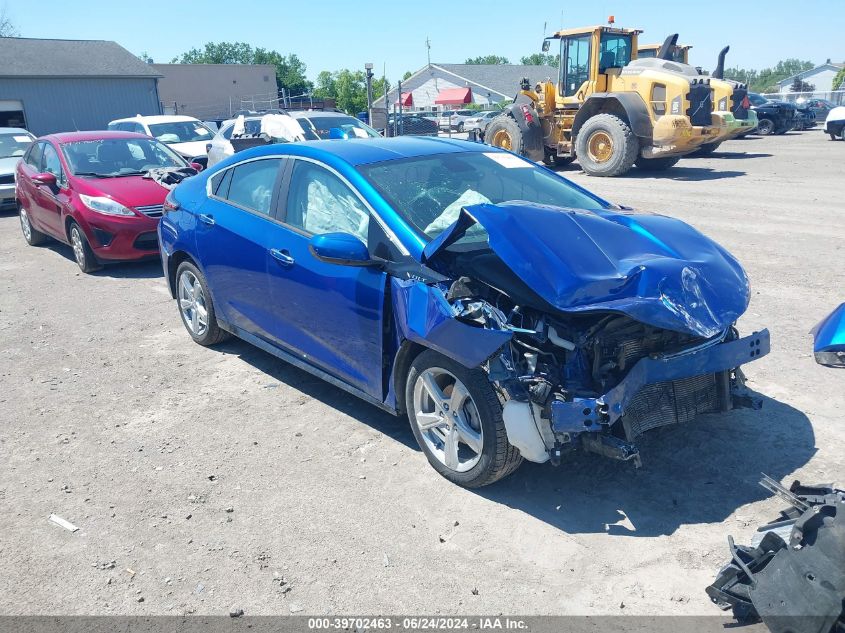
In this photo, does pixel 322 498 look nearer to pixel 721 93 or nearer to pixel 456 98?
pixel 721 93

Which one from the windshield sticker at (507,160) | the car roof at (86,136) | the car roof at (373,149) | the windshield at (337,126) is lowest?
the windshield sticker at (507,160)

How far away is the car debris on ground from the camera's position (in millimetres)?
2443

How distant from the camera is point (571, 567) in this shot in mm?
3184

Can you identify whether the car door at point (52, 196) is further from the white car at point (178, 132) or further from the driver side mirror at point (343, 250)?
the driver side mirror at point (343, 250)

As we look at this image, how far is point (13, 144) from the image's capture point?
15773 millimetres

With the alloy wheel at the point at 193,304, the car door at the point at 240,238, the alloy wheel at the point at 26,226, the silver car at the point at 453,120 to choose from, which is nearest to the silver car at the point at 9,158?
the alloy wheel at the point at 26,226

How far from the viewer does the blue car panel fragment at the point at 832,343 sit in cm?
241

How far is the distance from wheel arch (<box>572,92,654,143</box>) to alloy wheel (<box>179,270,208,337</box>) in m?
11.8

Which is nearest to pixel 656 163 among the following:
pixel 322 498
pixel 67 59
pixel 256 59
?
pixel 322 498

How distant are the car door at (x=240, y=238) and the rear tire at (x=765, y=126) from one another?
28.1m

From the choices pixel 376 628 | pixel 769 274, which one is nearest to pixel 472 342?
pixel 376 628

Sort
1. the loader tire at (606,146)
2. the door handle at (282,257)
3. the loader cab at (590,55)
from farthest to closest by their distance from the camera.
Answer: the loader cab at (590,55), the loader tire at (606,146), the door handle at (282,257)

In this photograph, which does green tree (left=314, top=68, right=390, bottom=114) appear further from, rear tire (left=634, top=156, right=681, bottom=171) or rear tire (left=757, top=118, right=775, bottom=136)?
rear tire (left=634, top=156, right=681, bottom=171)

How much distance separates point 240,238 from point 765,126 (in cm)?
2887
